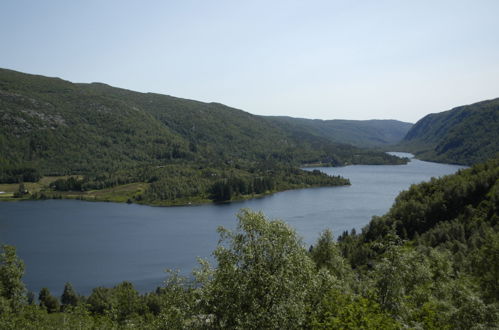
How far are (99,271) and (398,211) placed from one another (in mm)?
57065

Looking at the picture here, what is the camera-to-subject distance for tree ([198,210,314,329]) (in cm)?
1831

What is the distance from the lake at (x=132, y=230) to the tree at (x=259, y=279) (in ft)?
97.8

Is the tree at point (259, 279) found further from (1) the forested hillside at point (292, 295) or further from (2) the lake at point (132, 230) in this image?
(2) the lake at point (132, 230)

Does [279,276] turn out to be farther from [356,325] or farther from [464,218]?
[464,218]

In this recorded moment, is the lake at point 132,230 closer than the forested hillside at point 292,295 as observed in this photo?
No

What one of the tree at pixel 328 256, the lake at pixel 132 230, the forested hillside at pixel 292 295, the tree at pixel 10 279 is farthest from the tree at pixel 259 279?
the lake at pixel 132 230

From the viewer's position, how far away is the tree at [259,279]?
18.3 meters

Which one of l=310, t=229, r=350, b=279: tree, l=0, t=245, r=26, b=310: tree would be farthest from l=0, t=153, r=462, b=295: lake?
l=0, t=245, r=26, b=310: tree

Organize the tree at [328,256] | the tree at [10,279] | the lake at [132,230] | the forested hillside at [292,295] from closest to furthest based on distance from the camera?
the forested hillside at [292,295], the tree at [10,279], the tree at [328,256], the lake at [132,230]

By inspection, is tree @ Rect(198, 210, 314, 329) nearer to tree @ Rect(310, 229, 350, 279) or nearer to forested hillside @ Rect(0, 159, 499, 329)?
forested hillside @ Rect(0, 159, 499, 329)

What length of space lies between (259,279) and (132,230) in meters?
98.5

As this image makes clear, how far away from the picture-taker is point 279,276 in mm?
18844

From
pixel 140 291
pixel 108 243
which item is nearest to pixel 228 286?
pixel 140 291

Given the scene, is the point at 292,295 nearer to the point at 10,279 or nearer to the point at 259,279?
the point at 259,279
